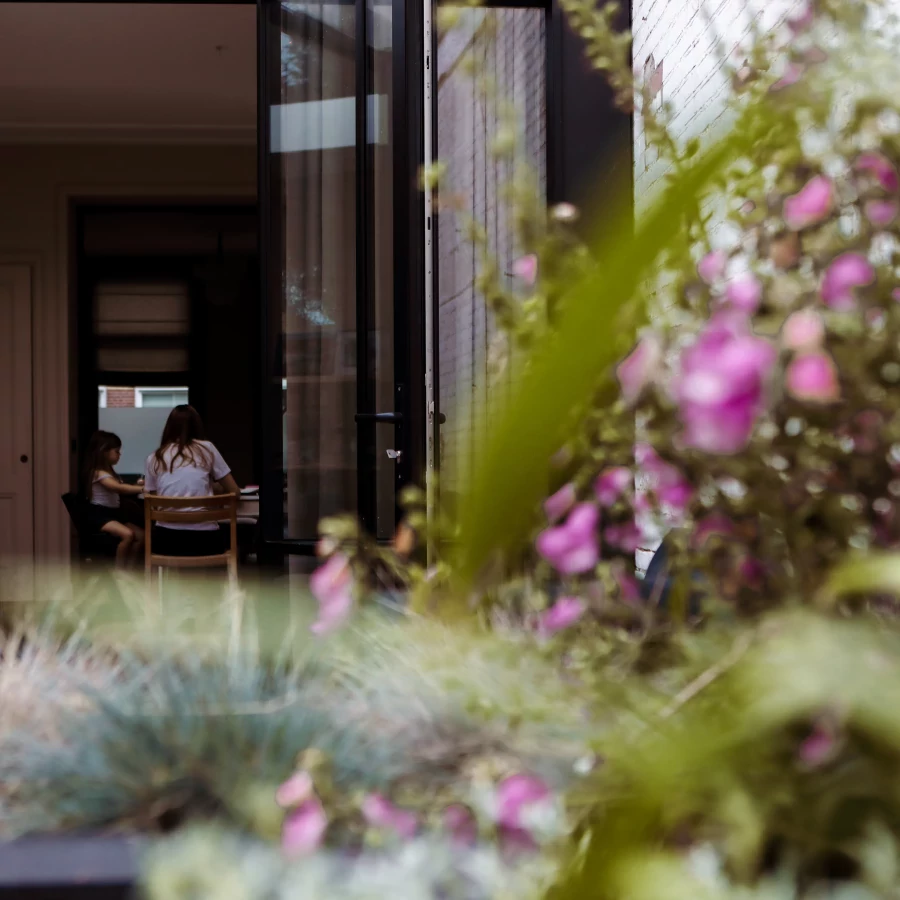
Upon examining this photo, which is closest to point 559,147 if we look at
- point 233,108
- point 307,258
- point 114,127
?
point 307,258

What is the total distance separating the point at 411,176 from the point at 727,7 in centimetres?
111

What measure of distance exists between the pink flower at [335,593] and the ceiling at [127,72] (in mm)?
5425

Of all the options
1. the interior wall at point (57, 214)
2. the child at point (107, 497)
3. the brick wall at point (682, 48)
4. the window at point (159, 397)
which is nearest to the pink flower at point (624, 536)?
the brick wall at point (682, 48)

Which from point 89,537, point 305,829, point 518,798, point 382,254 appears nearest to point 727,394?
point 518,798

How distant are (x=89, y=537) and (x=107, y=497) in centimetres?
26

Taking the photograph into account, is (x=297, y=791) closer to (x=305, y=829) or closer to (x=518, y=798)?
(x=305, y=829)

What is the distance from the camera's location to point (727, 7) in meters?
2.74

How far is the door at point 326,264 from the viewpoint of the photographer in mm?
3551

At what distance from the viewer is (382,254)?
3598 mm

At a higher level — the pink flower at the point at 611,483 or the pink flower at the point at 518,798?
the pink flower at the point at 611,483

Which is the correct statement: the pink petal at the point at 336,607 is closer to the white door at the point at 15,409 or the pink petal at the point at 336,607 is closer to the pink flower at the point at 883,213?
the pink flower at the point at 883,213

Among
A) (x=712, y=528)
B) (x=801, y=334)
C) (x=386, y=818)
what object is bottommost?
(x=386, y=818)

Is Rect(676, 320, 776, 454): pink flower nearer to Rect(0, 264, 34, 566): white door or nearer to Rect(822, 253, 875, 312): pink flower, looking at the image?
Rect(822, 253, 875, 312): pink flower

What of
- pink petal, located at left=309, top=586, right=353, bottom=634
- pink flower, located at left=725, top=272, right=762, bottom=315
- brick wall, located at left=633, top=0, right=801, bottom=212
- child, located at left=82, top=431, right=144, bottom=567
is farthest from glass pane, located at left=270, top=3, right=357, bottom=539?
pink flower, located at left=725, top=272, right=762, bottom=315
